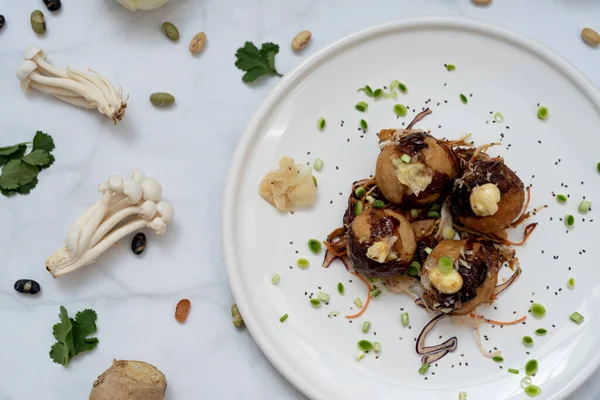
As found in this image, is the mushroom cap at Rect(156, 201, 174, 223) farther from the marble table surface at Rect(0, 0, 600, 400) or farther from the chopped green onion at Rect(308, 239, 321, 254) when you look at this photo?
the chopped green onion at Rect(308, 239, 321, 254)

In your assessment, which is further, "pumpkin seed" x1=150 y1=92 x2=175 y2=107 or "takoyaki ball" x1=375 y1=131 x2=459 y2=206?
"pumpkin seed" x1=150 y1=92 x2=175 y2=107

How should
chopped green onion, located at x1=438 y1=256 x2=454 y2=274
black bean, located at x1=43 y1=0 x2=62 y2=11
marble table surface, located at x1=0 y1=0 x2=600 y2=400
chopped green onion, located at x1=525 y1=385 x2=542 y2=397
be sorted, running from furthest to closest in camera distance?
1. black bean, located at x1=43 y1=0 x2=62 y2=11
2. marble table surface, located at x1=0 y1=0 x2=600 y2=400
3. chopped green onion, located at x1=525 y1=385 x2=542 y2=397
4. chopped green onion, located at x1=438 y1=256 x2=454 y2=274

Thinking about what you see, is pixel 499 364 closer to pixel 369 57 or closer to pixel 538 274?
pixel 538 274

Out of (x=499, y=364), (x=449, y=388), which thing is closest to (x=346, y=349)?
(x=449, y=388)

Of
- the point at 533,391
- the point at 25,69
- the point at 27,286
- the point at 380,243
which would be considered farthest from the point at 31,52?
the point at 533,391

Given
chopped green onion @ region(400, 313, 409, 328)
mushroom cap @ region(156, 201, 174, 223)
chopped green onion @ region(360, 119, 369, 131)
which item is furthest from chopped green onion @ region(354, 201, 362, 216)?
mushroom cap @ region(156, 201, 174, 223)

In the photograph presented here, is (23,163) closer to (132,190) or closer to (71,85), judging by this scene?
(71,85)

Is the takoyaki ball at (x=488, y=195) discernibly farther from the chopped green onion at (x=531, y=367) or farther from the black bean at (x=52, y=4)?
the black bean at (x=52, y=4)
